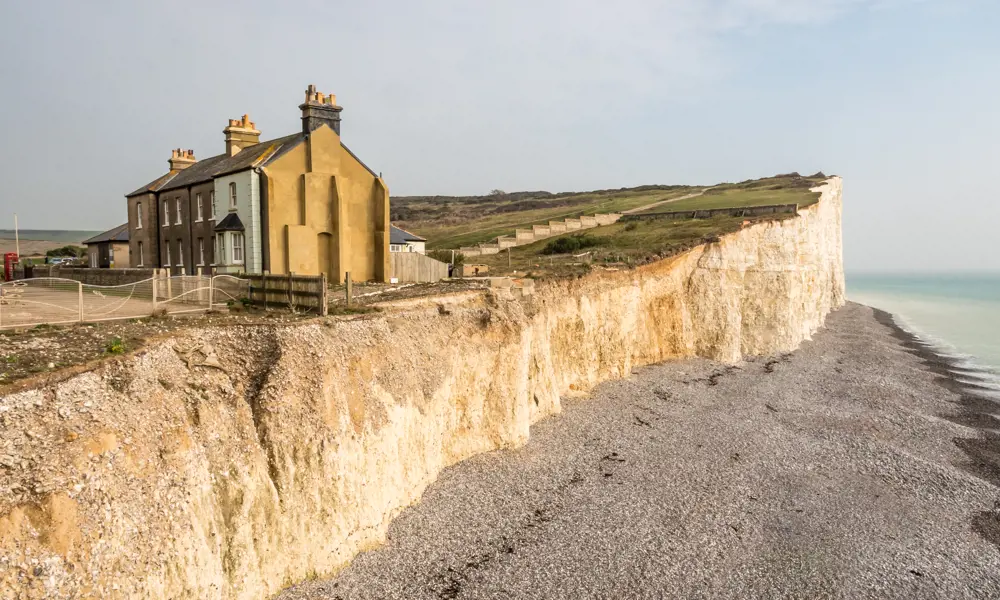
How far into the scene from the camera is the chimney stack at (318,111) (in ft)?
94.5

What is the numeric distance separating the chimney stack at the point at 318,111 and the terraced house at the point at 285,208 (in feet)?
0.15

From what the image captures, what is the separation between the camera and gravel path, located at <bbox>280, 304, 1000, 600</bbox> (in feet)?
51.1

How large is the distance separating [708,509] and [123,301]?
67.5 ft

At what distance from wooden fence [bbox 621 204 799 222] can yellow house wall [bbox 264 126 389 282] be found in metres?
38.0

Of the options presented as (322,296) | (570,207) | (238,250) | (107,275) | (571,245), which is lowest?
(322,296)

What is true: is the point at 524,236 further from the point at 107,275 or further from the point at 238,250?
the point at 107,275

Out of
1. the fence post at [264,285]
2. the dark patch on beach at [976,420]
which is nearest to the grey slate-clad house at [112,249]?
the fence post at [264,285]

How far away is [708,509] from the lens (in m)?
19.5

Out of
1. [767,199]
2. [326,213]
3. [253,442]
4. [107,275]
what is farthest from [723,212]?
[253,442]

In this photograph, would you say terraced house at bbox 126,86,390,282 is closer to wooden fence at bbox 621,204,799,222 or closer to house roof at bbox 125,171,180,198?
house roof at bbox 125,171,180,198

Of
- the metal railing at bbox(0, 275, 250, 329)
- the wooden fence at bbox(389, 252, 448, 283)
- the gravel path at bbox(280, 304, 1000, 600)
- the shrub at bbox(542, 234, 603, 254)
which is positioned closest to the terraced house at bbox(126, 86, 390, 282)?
the wooden fence at bbox(389, 252, 448, 283)

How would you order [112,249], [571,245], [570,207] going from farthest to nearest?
[570,207], [571,245], [112,249]

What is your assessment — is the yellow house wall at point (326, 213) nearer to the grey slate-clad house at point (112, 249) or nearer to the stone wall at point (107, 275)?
the stone wall at point (107, 275)

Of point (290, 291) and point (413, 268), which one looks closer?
point (290, 291)
